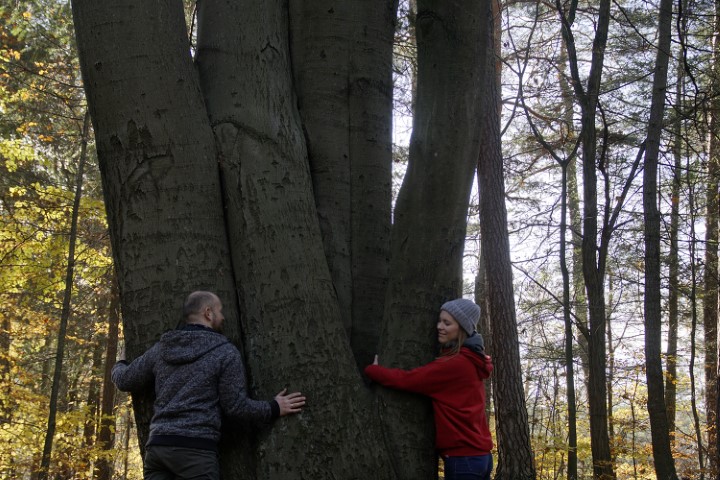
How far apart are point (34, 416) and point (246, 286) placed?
13216 mm

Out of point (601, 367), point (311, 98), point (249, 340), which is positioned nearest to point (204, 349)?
point (249, 340)

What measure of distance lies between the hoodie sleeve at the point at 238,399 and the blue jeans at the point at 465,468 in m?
1.01

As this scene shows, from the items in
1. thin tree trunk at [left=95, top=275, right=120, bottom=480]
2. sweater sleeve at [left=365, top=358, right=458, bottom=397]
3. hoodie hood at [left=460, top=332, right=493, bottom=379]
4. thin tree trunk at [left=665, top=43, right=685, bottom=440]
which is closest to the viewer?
sweater sleeve at [left=365, top=358, right=458, bottom=397]

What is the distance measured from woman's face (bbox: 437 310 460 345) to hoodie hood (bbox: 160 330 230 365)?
1.15m

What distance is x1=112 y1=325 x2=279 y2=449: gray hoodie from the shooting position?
2750 millimetres

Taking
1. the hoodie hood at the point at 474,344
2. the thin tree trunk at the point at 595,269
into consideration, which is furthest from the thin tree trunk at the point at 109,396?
the hoodie hood at the point at 474,344

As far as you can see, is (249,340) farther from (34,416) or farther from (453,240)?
(34,416)

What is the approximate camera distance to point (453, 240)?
323cm

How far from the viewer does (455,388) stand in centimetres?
314

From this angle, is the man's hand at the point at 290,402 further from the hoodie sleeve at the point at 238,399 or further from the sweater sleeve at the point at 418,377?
the sweater sleeve at the point at 418,377

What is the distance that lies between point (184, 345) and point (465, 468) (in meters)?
1.57

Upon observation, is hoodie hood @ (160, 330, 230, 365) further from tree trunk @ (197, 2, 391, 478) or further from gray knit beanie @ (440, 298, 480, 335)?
gray knit beanie @ (440, 298, 480, 335)

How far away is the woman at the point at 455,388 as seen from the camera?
3.04 m

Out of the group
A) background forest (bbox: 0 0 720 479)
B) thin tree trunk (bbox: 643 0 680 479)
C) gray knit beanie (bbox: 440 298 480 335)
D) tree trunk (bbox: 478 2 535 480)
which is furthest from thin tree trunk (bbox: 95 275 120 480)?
gray knit beanie (bbox: 440 298 480 335)
